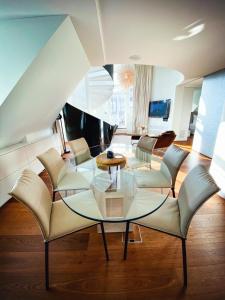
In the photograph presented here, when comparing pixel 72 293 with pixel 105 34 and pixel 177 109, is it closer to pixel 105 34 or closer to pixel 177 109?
pixel 105 34

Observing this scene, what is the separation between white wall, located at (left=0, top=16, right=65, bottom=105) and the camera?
4.90 ft

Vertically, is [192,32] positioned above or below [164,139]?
above

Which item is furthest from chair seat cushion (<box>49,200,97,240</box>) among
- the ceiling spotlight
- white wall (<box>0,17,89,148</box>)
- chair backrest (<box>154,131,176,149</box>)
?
chair backrest (<box>154,131,176,149</box>)

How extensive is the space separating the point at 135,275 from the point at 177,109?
18.9 feet

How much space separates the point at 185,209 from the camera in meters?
1.11

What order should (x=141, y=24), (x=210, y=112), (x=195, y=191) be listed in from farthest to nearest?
(x=210, y=112)
(x=141, y=24)
(x=195, y=191)

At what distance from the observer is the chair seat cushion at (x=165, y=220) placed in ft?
3.69

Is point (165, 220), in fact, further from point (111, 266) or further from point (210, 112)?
point (210, 112)

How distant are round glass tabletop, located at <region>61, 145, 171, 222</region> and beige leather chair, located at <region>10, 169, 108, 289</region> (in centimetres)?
10

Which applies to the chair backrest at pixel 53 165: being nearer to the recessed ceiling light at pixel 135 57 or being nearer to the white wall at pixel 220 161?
the recessed ceiling light at pixel 135 57

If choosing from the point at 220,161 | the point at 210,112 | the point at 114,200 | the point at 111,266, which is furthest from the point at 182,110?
the point at 111,266

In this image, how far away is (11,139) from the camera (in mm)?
2457

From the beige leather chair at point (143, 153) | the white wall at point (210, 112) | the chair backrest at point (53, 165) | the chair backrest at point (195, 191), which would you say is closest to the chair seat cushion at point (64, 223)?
the chair backrest at point (53, 165)

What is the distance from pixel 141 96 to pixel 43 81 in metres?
5.78
